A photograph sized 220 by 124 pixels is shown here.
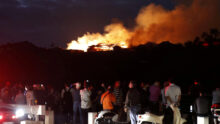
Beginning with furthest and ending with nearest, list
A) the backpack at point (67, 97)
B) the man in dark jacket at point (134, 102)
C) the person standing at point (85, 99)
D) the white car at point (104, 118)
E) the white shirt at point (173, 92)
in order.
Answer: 1. the backpack at point (67, 97)
2. the person standing at point (85, 99)
3. the white shirt at point (173, 92)
4. the white car at point (104, 118)
5. the man in dark jacket at point (134, 102)

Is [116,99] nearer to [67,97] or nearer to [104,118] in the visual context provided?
[67,97]

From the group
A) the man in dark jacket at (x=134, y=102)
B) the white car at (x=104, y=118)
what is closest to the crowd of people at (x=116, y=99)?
the man in dark jacket at (x=134, y=102)

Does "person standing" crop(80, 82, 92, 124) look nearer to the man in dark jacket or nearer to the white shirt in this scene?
the man in dark jacket

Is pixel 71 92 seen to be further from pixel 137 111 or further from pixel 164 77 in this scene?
pixel 164 77

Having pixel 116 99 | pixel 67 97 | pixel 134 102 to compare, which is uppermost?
pixel 67 97

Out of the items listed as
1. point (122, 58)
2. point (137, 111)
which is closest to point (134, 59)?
point (122, 58)

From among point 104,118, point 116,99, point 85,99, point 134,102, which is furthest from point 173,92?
point 85,99

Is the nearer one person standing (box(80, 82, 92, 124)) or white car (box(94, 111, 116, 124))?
white car (box(94, 111, 116, 124))

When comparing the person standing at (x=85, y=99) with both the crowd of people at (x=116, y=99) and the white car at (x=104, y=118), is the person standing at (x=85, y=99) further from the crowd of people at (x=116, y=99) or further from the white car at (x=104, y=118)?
the white car at (x=104, y=118)

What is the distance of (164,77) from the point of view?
1876 inches

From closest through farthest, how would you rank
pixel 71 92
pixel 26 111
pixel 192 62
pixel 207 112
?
1. pixel 207 112
2. pixel 26 111
3. pixel 71 92
4. pixel 192 62

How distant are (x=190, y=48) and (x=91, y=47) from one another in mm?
16443

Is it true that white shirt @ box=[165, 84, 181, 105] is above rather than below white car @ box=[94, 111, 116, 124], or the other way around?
above

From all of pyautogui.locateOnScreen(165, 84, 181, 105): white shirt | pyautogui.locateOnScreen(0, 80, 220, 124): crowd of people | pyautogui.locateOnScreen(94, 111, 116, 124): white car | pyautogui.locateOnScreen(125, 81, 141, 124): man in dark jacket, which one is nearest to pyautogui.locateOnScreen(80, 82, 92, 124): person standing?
pyautogui.locateOnScreen(0, 80, 220, 124): crowd of people
